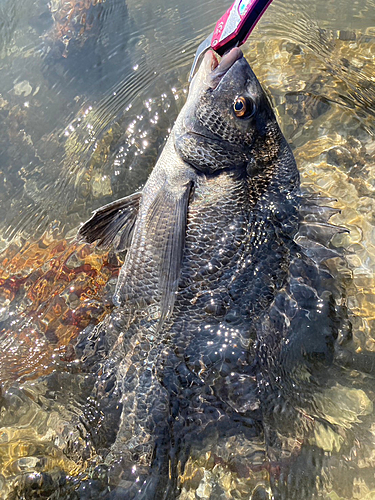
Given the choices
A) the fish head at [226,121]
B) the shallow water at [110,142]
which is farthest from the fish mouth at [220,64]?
the shallow water at [110,142]

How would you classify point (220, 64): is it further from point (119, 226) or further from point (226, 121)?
point (119, 226)

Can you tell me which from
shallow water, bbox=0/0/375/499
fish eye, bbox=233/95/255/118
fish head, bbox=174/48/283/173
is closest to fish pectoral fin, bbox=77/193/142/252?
fish head, bbox=174/48/283/173

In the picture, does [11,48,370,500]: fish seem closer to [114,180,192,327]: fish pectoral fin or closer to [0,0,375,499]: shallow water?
[114,180,192,327]: fish pectoral fin

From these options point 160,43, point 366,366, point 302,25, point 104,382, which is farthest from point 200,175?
point 302,25

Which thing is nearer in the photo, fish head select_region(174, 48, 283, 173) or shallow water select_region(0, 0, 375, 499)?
fish head select_region(174, 48, 283, 173)

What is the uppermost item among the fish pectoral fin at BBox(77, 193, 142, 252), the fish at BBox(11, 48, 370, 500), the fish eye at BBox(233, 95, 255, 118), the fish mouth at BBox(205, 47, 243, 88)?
the fish mouth at BBox(205, 47, 243, 88)

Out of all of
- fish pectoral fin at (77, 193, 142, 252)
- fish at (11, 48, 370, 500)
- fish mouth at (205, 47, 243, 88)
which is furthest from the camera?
fish pectoral fin at (77, 193, 142, 252)

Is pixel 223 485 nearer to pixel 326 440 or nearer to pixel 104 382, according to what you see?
pixel 326 440

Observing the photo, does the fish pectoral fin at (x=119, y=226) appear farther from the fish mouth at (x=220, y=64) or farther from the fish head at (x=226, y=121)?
the fish mouth at (x=220, y=64)
